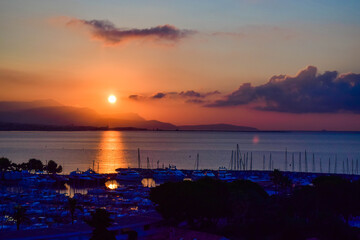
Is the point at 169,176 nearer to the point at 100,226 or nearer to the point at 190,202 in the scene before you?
the point at 190,202

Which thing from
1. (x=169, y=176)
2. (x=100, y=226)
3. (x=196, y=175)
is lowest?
(x=169, y=176)

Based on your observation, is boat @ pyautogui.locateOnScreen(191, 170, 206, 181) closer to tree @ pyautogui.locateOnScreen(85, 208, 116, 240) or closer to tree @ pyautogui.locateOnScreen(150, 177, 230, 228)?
tree @ pyautogui.locateOnScreen(150, 177, 230, 228)

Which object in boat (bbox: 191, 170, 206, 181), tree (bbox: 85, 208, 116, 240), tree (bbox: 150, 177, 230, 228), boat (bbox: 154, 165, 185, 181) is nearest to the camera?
tree (bbox: 85, 208, 116, 240)

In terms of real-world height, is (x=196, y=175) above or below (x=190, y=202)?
below

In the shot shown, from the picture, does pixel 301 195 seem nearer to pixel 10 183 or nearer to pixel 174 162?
pixel 10 183

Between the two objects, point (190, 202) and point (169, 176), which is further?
point (169, 176)

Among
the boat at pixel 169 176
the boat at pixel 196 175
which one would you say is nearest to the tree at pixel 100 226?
the boat at pixel 169 176

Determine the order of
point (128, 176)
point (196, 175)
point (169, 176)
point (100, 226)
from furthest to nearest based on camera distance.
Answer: point (196, 175)
point (169, 176)
point (128, 176)
point (100, 226)

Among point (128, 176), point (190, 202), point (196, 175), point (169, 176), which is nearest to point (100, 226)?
point (190, 202)

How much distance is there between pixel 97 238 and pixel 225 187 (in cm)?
1511

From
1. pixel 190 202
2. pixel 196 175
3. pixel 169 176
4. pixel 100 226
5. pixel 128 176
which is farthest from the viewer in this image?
pixel 196 175

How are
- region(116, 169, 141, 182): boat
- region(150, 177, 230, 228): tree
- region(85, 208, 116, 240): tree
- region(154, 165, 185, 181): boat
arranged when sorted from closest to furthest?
1. region(85, 208, 116, 240): tree
2. region(150, 177, 230, 228): tree
3. region(116, 169, 141, 182): boat
4. region(154, 165, 185, 181): boat

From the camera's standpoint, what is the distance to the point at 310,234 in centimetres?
2659

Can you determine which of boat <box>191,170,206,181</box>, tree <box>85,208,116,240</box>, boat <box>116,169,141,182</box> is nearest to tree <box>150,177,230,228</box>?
tree <box>85,208,116,240</box>
